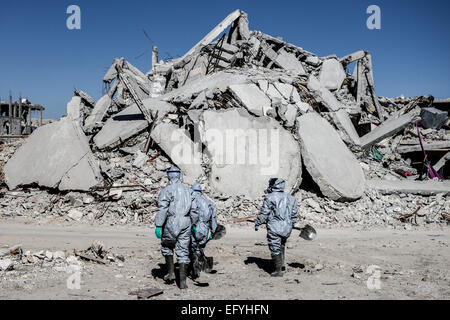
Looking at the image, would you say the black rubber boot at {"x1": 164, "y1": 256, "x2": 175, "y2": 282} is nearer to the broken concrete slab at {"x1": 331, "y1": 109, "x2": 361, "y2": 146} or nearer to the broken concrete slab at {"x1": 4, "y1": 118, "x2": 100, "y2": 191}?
the broken concrete slab at {"x1": 4, "y1": 118, "x2": 100, "y2": 191}

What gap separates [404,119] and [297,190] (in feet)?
19.7

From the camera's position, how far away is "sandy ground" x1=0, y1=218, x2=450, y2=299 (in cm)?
420

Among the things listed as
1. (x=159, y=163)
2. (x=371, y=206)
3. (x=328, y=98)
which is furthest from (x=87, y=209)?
(x=328, y=98)

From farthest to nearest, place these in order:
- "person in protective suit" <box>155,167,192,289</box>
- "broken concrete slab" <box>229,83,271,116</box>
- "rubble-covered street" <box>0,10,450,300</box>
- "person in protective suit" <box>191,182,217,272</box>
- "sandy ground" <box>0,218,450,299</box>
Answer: "broken concrete slab" <box>229,83,271,116</box> → "person in protective suit" <box>191,182,217,272</box> → "rubble-covered street" <box>0,10,450,300</box> → "person in protective suit" <box>155,167,192,289</box> → "sandy ground" <box>0,218,450,299</box>

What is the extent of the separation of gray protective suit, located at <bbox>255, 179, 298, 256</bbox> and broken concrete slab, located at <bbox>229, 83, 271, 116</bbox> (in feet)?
17.7

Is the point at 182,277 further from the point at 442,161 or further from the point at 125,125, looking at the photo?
the point at 442,161

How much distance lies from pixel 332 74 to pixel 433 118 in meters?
4.29

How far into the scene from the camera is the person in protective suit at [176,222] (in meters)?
4.37

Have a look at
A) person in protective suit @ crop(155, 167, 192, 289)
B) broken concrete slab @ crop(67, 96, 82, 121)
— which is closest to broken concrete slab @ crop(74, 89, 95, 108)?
broken concrete slab @ crop(67, 96, 82, 121)

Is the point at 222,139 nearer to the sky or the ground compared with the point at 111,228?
nearer to the sky

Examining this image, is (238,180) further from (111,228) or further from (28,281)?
(28,281)

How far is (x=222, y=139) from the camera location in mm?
9672

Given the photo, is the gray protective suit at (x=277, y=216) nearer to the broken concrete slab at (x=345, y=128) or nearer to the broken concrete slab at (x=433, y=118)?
the broken concrete slab at (x=345, y=128)
